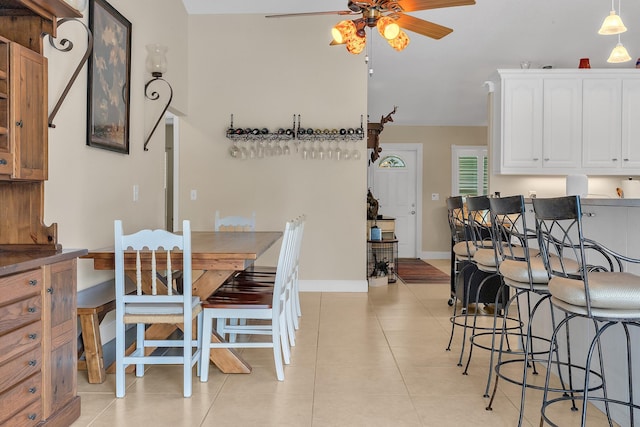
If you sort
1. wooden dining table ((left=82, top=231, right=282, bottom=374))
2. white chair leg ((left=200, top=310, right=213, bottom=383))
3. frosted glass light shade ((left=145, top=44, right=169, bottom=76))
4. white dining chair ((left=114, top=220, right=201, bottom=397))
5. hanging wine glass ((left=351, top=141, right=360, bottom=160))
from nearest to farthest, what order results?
1. white dining chair ((left=114, top=220, right=201, bottom=397))
2. wooden dining table ((left=82, top=231, right=282, bottom=374))
3. white chair leg ((left=200, top=310, right=213, bottom=383))
4. frosted glass light shade ((left=145, top=44, right=169, bottom=76))
5. hanging wine glass ((left=351, top=141, right=360, bottom=160))

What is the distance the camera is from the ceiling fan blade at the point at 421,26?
352cm

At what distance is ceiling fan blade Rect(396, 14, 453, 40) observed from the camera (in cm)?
352

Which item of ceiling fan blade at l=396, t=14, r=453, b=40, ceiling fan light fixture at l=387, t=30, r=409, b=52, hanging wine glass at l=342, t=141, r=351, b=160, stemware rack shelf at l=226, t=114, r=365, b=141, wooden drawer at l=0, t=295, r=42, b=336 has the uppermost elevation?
ceiling fan blade at l=396, t=14, r=453, b=40

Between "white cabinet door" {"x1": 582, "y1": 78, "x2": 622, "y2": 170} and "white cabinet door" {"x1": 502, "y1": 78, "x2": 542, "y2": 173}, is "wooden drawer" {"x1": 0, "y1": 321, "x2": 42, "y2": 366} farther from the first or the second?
"white cabinet door" {"x1": 582, "y1": 78, "x2": 622, "y2": 170}

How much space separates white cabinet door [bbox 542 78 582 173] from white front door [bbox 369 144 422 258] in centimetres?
367

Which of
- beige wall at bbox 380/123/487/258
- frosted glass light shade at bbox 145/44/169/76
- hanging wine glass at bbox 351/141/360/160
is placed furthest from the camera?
beige wall at bbox 380/123/487/258

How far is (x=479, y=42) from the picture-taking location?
6.30 meters

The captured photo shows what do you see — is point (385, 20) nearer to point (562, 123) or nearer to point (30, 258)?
point (30, 258)

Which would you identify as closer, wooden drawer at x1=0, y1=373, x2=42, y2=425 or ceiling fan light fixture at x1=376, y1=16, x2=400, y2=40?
wooden drawer at x1=0, y1=373, x2=42, y2=425

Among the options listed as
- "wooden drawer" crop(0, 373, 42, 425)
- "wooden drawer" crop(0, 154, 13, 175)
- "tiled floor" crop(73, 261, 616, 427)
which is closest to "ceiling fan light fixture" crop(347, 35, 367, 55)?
"tiled floor" crop(73, 261, 616, 427)

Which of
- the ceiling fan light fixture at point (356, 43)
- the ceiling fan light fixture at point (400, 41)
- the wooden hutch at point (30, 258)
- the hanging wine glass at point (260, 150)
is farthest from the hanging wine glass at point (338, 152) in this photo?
the wooden hutch at point (30, 258)

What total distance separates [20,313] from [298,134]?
4.02m

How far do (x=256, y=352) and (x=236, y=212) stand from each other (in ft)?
8.22

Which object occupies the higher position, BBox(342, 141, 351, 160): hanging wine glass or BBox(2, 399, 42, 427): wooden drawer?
BBox(342, 141, 351, 160): hanging wine glass
